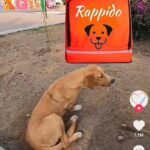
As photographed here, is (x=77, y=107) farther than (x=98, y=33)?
Yes

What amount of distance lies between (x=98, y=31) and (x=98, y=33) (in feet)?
0.06

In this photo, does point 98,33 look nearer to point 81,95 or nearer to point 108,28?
point 108,28

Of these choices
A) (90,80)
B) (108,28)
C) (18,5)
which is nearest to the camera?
(108,28)

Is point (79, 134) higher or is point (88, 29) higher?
point (88, 29)

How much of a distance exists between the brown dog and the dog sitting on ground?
799 mm

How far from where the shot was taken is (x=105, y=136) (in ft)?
15.2

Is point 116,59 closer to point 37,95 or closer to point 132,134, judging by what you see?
point 132,134

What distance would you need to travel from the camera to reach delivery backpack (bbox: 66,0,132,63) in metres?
3.53

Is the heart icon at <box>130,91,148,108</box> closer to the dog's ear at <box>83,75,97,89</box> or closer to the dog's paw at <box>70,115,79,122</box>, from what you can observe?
the dog's ear at <box>83,75,97,89</box>

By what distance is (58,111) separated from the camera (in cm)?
456

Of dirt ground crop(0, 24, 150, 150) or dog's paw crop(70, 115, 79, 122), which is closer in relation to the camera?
dirt ground crop(0, 24, 150, 150)

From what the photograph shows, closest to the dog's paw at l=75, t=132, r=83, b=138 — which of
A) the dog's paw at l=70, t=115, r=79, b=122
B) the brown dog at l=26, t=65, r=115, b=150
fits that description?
the brown dog at l=26, t=65, r=115, b=150

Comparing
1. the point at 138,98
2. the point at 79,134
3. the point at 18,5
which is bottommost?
the point at 18,5

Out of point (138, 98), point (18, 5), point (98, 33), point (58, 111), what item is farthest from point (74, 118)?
point (18, 5)
